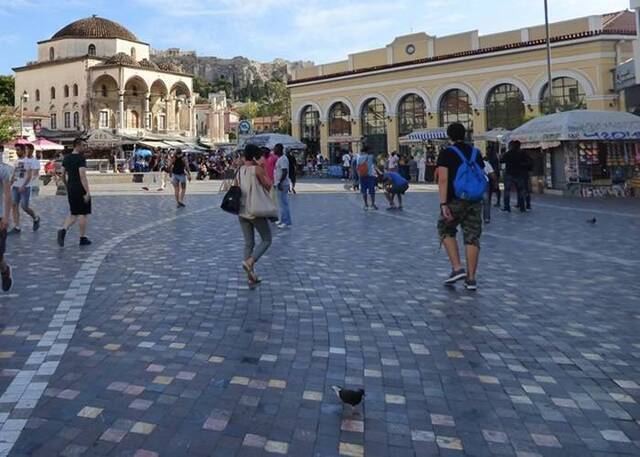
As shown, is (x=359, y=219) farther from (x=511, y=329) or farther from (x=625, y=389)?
(x=625, y=389)

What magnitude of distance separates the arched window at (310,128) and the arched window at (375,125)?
5102 millimetres

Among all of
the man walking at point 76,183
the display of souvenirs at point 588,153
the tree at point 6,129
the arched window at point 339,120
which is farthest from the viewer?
the arched window at point 339,120

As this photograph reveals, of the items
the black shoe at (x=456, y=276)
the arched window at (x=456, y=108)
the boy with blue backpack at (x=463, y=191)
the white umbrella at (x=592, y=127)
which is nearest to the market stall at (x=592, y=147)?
the white umbrella at (x=592, y=127)

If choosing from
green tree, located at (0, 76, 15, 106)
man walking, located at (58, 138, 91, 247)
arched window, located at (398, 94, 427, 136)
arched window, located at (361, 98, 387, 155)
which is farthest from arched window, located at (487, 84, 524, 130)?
green tree, located at (0, 76, 15, 106)

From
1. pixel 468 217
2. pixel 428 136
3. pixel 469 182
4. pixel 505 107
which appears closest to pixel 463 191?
pixel 469 182

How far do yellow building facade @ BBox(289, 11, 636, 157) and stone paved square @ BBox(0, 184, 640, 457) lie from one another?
98.3 ft

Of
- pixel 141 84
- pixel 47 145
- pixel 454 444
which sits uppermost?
pixel 141 84

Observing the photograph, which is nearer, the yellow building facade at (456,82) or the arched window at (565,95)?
the yellow building facade at (456,82)

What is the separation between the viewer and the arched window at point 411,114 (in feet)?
144

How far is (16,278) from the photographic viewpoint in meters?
7.33

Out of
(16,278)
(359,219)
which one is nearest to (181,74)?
(359,219)

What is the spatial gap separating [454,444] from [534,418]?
593 millimetres

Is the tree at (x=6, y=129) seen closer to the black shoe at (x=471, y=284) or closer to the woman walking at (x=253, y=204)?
the woman walking at (x=253, y=204)

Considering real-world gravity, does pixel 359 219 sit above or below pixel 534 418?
above
